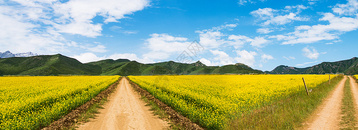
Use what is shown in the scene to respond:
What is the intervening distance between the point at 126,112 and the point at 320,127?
1122 centimetres

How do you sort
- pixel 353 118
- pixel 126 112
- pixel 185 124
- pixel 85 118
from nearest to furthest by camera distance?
pixel 185 124
pixel 353 118
pixel 85 118
pixel 126 112

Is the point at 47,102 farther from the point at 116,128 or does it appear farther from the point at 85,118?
the point at 116,128

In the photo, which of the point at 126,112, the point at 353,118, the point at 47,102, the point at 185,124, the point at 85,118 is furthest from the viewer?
the point at 47,102

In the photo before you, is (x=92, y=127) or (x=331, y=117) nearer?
(x=92, y=127)

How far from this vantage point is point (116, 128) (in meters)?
9.35

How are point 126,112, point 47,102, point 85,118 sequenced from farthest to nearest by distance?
point 47,102, point 126,112, point 85,118

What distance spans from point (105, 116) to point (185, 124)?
5.54 m

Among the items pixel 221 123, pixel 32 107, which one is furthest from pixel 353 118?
pixel 32 107

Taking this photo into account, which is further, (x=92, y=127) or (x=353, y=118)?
(x=353, y=118)

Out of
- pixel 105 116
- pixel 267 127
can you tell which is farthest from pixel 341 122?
pixel 105 116

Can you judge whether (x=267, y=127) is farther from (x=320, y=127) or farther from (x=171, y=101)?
(x=171, y=101)

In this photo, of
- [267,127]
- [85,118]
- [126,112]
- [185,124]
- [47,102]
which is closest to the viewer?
[267,127]

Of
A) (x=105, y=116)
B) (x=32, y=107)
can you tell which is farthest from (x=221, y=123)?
(x=32, y=107)

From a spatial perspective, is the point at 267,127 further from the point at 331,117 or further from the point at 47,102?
the point at 47,102
